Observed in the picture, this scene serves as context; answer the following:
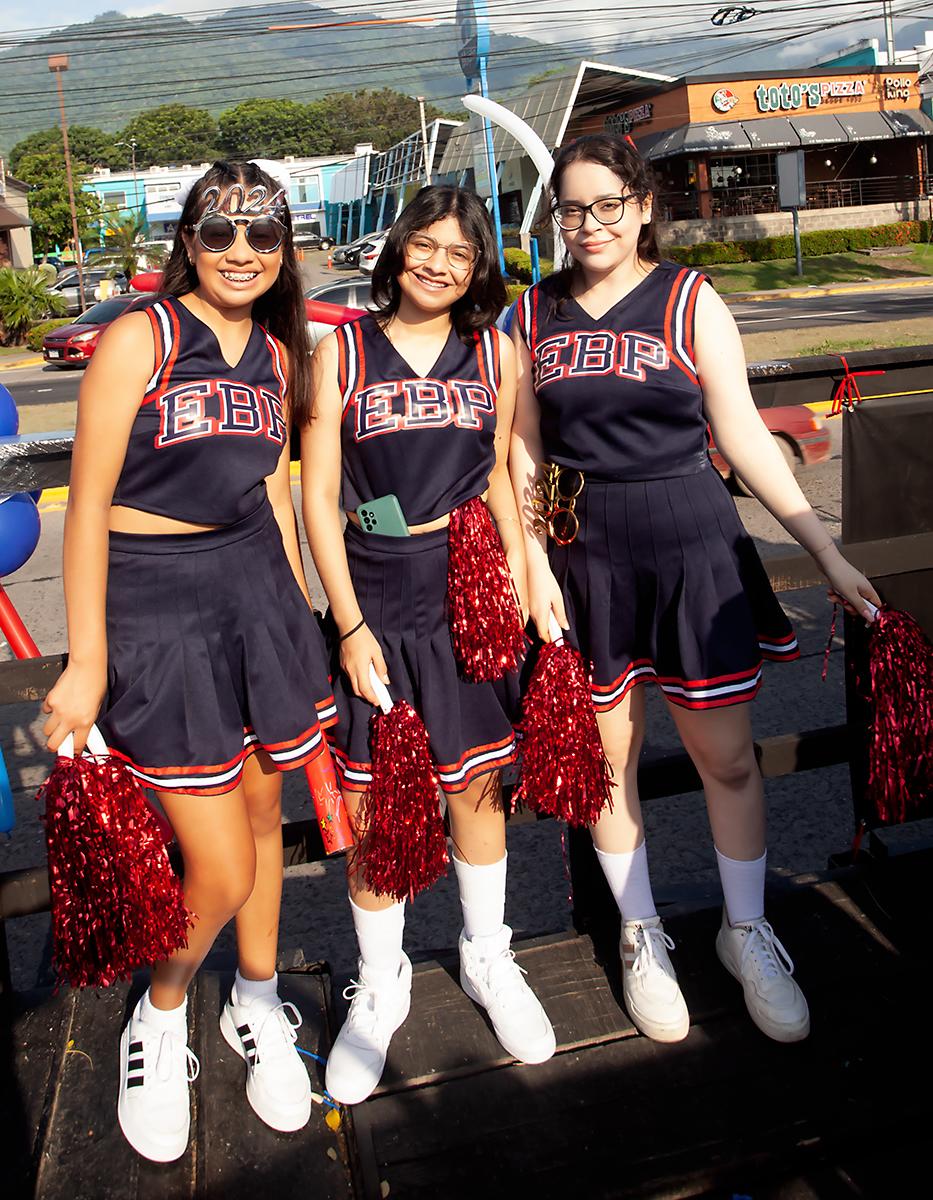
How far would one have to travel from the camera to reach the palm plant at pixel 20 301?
3011cm

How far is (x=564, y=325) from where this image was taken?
94.3 inches

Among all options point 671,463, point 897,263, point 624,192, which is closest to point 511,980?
point 671,463

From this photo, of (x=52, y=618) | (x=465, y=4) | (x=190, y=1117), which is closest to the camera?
(x=190, y=1117)

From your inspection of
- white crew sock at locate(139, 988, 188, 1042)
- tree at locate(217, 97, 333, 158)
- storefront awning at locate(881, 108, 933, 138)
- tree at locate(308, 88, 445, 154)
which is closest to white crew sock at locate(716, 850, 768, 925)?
white crew sock at locate(139, 988, 188, 1042)

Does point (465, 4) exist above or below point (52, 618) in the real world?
above

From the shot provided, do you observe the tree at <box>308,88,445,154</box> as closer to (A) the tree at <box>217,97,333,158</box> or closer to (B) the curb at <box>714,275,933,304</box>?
(A) the tree at <box>217,97,333,158</box>

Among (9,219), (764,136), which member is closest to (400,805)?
(764,136)

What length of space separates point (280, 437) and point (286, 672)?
49 centimetres

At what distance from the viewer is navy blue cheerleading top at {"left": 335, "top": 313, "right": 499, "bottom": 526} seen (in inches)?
90.7

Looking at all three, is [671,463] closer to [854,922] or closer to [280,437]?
[280,437]

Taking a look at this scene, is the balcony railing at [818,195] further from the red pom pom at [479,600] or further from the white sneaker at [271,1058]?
the white sneaker at [271,1058]

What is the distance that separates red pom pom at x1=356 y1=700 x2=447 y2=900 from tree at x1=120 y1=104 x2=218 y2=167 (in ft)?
492

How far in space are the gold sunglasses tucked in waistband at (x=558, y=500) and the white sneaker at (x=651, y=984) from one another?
3.11 ft

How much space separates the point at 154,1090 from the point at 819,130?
Answer: 142ft
